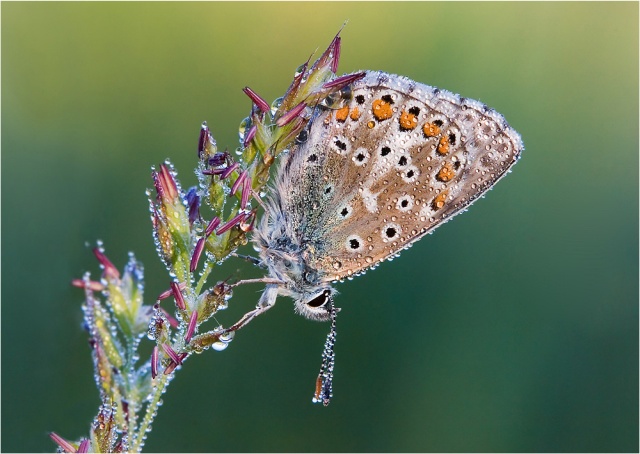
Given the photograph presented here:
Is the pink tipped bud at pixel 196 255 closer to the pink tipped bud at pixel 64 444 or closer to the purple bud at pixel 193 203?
the purple bud at pixel 193 203

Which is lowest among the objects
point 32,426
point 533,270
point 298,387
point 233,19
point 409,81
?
point 32,426

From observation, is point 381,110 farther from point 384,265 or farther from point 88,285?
point 384,265

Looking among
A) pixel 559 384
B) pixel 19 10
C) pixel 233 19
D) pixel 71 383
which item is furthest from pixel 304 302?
pixel 19 10

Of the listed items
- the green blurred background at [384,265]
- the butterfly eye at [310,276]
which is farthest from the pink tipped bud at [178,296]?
the green blurred background at [384,265]

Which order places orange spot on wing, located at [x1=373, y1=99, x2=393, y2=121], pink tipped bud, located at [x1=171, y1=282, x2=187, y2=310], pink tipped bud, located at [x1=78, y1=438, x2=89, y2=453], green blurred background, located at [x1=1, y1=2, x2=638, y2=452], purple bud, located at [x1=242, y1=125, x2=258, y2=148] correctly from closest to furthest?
pink tipped bud, located at [x1=78, y1=438, x2=89, y2=453] < pink tipped bud, located at [x1=171, y1=282, x2=187, y2=310] < purple bud, located at [x1=242, y1=125, x2=258, y2=148] < orange spot on wing, located at [x1=373, y1=99, x2=393, y2=121] < green blurred background, located at [x1=1, y1=2, x2=638, y2=452]

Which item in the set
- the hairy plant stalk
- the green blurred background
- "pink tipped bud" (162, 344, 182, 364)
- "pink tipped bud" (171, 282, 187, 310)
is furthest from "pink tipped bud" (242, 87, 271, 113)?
the green blurred background

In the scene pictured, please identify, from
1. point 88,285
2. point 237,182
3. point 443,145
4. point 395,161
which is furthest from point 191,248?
point 443,145

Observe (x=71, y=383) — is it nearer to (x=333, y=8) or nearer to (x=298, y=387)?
(x=298, y=387)

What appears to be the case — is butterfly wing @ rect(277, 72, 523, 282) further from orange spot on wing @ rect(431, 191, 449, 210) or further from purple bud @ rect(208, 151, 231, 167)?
purple bud @ rect(208, 151, 231, 167)
